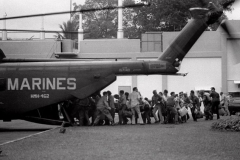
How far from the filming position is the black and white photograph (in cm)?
1166

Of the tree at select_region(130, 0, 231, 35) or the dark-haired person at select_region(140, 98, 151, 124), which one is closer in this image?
the dark-haired person at select_region(140, 98, 151, 124)

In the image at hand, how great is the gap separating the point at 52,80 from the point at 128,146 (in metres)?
8.29

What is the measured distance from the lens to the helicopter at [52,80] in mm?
19672

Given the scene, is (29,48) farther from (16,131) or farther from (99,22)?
(99,22)

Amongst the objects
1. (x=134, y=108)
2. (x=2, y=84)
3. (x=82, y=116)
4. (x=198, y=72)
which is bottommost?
(x=82, y=116)

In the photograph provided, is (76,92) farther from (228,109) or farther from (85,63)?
(228,109)

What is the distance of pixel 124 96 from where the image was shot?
854 inches

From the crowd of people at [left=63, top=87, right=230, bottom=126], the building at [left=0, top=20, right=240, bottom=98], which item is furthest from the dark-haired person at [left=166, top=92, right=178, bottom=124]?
the building at [left=0, top=20, right=240, bottom=98]

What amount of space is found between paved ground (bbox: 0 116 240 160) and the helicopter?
389 cm

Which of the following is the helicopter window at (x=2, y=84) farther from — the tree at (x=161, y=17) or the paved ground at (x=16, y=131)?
the tree at (x=161, y=17)

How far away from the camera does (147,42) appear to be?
3775 cm

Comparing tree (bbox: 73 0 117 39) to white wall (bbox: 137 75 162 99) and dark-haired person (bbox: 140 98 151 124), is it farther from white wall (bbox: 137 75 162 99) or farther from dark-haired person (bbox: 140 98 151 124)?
dark-haired person (bbox: 140 98 151 124)

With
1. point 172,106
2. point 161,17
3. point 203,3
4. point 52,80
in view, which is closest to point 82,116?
point 52,80

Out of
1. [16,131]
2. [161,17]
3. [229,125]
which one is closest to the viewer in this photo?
[229,125]
